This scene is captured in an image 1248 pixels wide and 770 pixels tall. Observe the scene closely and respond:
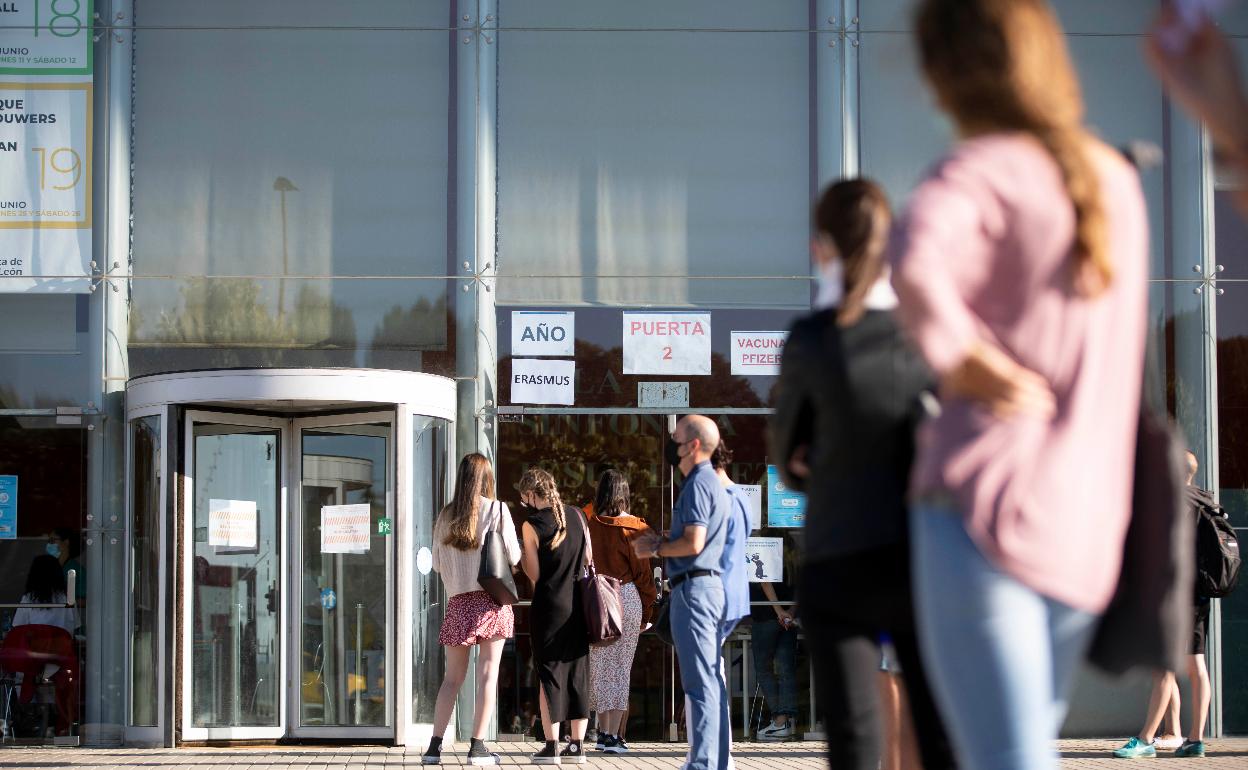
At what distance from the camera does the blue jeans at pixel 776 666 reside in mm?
12250

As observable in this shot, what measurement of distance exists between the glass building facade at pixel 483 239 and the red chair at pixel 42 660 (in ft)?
0.34

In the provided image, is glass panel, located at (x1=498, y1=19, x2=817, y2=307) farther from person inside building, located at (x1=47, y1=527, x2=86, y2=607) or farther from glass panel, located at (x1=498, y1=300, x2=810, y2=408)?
person inside building, located at (x1=47, y1=527, x2=86, y2=607)

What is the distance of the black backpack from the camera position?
33.1 ft

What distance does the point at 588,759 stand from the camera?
10547 mm

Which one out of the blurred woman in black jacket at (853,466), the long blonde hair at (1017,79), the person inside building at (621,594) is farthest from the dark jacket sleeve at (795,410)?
the person inside building at (621,594)

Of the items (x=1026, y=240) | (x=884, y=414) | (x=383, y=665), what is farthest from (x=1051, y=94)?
(x=383, y=665)

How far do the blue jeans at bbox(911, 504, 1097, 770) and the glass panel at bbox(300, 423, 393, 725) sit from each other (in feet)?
30.1

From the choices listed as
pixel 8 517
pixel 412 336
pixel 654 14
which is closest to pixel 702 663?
pixel 412 336

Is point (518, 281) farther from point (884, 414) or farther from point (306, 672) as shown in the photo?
point (884, 414)

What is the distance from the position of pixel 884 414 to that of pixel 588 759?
7.08 m

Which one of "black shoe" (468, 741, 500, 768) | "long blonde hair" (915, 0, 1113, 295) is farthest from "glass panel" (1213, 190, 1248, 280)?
"long blonde hair" (915, 0, 1113, 295)

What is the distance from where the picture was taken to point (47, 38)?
12.7 m

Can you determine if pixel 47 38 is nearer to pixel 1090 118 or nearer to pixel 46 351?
pixel 46 351

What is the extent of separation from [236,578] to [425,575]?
Answer: 4.20 ft
